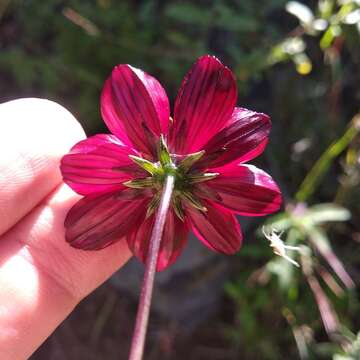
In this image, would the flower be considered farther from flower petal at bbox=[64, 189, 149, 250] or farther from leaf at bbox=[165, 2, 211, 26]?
leaf at bbox=[165, 2, 211, 26]

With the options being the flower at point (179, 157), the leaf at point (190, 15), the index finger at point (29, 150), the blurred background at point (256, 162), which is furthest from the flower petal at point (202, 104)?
the leaf at point (190, 15)

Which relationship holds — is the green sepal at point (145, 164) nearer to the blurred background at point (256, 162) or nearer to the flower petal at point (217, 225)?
the flower petal at point (217, 225)

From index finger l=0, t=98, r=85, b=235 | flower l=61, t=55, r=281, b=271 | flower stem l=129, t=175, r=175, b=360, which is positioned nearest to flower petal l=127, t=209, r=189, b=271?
flower l=61, t=55, r=281, b=271

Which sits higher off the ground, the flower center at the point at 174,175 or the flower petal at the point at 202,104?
the flower petal at the point at 202,104

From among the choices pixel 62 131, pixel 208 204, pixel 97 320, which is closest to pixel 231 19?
pixel 62 131

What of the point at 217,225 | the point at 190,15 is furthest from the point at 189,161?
the point at 190,15
